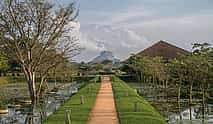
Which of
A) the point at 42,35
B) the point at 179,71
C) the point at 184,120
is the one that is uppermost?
the point at 42,35

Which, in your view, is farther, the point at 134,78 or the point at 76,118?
the point at 134,78

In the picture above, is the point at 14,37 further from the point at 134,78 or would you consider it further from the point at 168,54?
the point at 168,54

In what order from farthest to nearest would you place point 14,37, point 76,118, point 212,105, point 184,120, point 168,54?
point 168,54
point 212,105
point 14,37
point 184,120
point 76,118

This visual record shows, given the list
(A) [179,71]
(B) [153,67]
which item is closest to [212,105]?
(A) [179,71]

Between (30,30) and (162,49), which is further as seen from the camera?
(162,49)

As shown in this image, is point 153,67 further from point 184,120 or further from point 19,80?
point 19,80

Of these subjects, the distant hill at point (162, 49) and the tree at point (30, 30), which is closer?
the tree at point (30, 30)

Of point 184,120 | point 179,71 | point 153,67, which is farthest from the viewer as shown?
point 153,67

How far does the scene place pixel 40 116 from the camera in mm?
26641

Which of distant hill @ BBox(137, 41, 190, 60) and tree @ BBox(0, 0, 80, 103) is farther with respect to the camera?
distant hill @ BBox(137, 41, 190, 60)

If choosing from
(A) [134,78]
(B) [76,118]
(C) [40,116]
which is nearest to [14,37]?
(C) [40,116]

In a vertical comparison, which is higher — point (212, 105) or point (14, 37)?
point (14, 37)

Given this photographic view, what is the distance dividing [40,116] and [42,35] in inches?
206

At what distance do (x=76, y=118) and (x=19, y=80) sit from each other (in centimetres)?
5846
